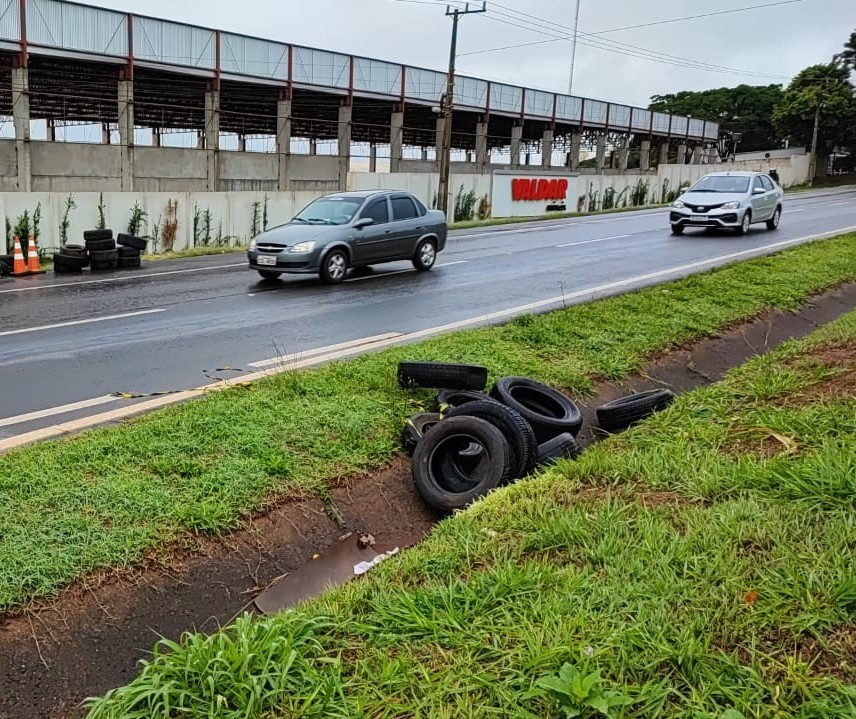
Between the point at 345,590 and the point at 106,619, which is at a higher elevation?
the point at 345,590

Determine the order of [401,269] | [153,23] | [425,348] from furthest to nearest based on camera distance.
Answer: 1. [153,23]
2. [401,269]
3. [425,348]

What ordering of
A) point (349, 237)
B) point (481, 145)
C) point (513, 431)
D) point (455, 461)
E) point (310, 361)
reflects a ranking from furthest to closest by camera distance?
point (481, 145) → point (349, 237) → point (310, 361) → point (455, 461) → point (513, 431)

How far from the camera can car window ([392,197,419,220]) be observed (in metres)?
15.7

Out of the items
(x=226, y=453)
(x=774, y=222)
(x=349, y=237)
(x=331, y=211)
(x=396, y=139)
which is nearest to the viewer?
(x=226, y=453)

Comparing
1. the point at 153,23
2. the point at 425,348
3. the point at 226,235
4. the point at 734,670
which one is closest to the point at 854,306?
the point at 425,348

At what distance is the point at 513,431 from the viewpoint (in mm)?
5367

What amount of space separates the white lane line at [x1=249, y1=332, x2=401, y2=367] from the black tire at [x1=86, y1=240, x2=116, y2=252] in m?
9.21

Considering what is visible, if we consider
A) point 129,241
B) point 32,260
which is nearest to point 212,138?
point 129,241

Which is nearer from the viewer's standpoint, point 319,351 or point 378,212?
point 319,351

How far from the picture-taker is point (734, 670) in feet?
8.97

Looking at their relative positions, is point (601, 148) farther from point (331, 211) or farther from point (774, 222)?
point (331, 211)

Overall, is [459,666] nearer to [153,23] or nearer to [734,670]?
[734,670]

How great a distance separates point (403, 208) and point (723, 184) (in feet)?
38.2

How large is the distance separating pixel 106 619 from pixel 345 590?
1.16 meters
